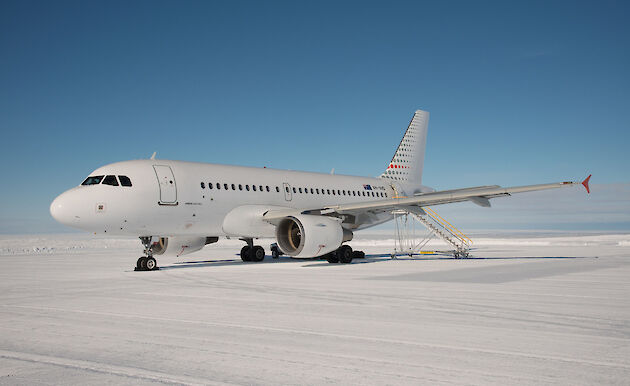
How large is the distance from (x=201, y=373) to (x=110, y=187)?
14.1 meters

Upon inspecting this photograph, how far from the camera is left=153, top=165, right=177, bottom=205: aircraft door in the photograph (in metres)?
18.4

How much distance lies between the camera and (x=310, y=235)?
733 inches

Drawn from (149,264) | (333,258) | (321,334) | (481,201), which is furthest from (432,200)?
(321,334)

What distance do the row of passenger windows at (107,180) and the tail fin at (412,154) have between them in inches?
641

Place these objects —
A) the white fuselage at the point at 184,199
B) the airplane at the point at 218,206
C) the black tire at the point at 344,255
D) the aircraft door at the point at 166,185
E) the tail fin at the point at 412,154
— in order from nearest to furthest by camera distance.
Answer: the white fuselage at the point at 184,199 < the airplane at the point at 218,206 < the aircraft door at the point at 166,185 < the black tire at the point at 344,255 < the tail fin at the point at 412,154

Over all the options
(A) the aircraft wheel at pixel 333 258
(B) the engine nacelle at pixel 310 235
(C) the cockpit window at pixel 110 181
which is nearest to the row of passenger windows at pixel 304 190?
(B) the engine nacelle at pixel 310 235

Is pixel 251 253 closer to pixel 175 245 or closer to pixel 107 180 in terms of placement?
pixel 175 245

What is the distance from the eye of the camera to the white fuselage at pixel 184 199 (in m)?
17.1

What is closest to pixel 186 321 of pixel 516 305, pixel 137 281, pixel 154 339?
pixel 154 339

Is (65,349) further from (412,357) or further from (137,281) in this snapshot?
(137,281)

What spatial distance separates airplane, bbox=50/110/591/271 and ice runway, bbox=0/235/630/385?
18.9 feet

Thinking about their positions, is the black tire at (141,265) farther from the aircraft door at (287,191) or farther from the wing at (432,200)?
the aircraft door at (287,191)

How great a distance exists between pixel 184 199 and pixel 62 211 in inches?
154

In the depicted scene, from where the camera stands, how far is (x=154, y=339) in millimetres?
6086
